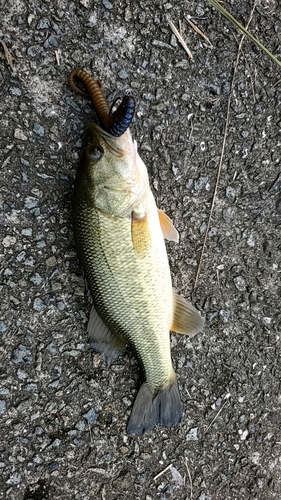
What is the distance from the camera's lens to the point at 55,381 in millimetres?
2633

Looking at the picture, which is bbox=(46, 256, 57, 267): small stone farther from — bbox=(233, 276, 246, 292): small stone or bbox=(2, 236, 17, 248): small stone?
bbox=(233, 276, 246, 292): small stone

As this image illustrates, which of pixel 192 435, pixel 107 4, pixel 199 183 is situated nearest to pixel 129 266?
pixel 199 183

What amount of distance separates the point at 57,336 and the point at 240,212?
49.6 inches

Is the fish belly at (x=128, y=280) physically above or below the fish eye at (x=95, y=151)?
below

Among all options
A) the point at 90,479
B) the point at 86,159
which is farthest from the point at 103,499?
the point at 86,159

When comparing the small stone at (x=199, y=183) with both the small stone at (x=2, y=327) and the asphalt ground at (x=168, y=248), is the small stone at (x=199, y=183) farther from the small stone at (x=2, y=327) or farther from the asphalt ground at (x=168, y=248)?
the small stone at (x=2, y=327)

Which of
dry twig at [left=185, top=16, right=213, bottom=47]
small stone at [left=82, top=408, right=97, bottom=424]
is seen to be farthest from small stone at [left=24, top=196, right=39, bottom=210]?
dry twig at [left=185, top=16, right=213, bottom=47]

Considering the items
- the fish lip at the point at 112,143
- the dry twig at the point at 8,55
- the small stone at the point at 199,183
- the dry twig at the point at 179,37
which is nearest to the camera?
the fish lip at the point at 112,143

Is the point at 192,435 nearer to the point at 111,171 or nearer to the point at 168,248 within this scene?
the point at 168,248

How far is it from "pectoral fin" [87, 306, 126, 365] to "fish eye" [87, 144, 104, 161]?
2.56 ft

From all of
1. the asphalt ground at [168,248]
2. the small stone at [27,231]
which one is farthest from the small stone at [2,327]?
the small stone at [27,231]

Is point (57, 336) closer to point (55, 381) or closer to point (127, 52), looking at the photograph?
point (55, 381)

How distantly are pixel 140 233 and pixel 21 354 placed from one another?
0.94m

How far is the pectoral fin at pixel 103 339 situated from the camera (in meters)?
2.52
